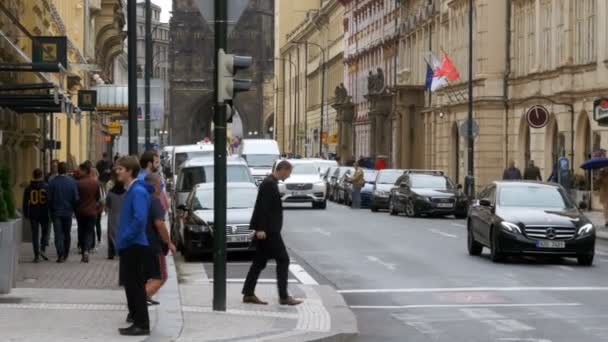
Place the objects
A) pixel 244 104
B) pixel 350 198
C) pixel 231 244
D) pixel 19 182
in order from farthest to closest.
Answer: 1. pixel 244 104
2. pixel 350 198
3. pixel 19 182
4. pixel 231 244

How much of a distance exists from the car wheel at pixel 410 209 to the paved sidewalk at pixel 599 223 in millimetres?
5053

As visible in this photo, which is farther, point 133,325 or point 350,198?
point 350,198

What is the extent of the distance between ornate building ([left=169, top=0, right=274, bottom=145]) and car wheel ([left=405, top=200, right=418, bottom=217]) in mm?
102745

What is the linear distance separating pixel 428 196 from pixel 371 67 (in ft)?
159

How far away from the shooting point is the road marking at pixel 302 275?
813 inches

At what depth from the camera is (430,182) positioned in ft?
146

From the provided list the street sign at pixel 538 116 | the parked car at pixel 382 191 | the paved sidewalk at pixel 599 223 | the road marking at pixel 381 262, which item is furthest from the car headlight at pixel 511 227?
the parked car at pixel 382 191

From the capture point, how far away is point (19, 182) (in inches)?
1366

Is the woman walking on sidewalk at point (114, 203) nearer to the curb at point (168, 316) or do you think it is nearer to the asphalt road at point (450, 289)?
the asphalt road at point (450, 289)

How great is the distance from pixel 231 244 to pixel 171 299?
7962mm

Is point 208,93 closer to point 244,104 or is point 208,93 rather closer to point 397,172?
point 244,104

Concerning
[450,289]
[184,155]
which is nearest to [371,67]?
[184,155]

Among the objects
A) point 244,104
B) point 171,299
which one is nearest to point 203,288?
point 171,299

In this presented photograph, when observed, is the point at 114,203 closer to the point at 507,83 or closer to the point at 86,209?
the point at 86,209
